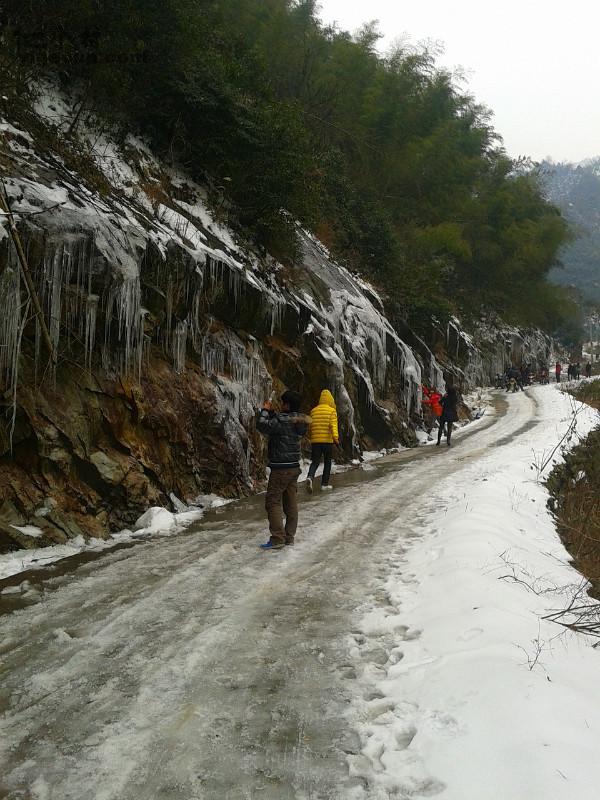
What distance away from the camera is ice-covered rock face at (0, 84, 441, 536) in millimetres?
5918

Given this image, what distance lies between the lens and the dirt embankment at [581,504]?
6.44m

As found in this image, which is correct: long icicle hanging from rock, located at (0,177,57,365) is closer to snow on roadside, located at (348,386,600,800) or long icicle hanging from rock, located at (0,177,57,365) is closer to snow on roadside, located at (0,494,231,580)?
snow on roadside, located at (0,494,231,580)

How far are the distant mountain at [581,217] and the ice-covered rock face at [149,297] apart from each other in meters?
64.7

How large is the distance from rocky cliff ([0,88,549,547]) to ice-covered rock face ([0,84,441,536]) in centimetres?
2

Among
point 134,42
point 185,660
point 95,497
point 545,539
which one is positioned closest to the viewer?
point 185,660

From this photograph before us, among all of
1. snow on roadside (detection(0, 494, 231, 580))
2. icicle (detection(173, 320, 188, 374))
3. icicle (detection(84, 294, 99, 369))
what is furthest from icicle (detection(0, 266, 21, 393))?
icicle (detection(173, 320, 188, 374))

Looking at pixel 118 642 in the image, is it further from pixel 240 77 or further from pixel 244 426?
pixel 240 77

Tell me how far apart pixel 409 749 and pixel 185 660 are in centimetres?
134

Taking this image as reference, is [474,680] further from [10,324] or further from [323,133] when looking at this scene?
[323,133]

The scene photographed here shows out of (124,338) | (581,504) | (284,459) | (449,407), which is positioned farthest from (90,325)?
(449,407)

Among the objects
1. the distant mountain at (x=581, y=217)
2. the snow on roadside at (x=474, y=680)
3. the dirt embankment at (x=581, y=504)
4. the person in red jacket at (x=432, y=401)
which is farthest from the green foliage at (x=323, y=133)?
the distant mountain at (x=581, y=217)

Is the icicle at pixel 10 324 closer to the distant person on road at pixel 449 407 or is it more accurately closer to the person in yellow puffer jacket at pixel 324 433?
the person in yellow puffer jacket at pixel 324 433

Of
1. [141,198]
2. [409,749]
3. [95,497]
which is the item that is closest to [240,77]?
[141,198]

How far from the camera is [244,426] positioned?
8680 millimetres
